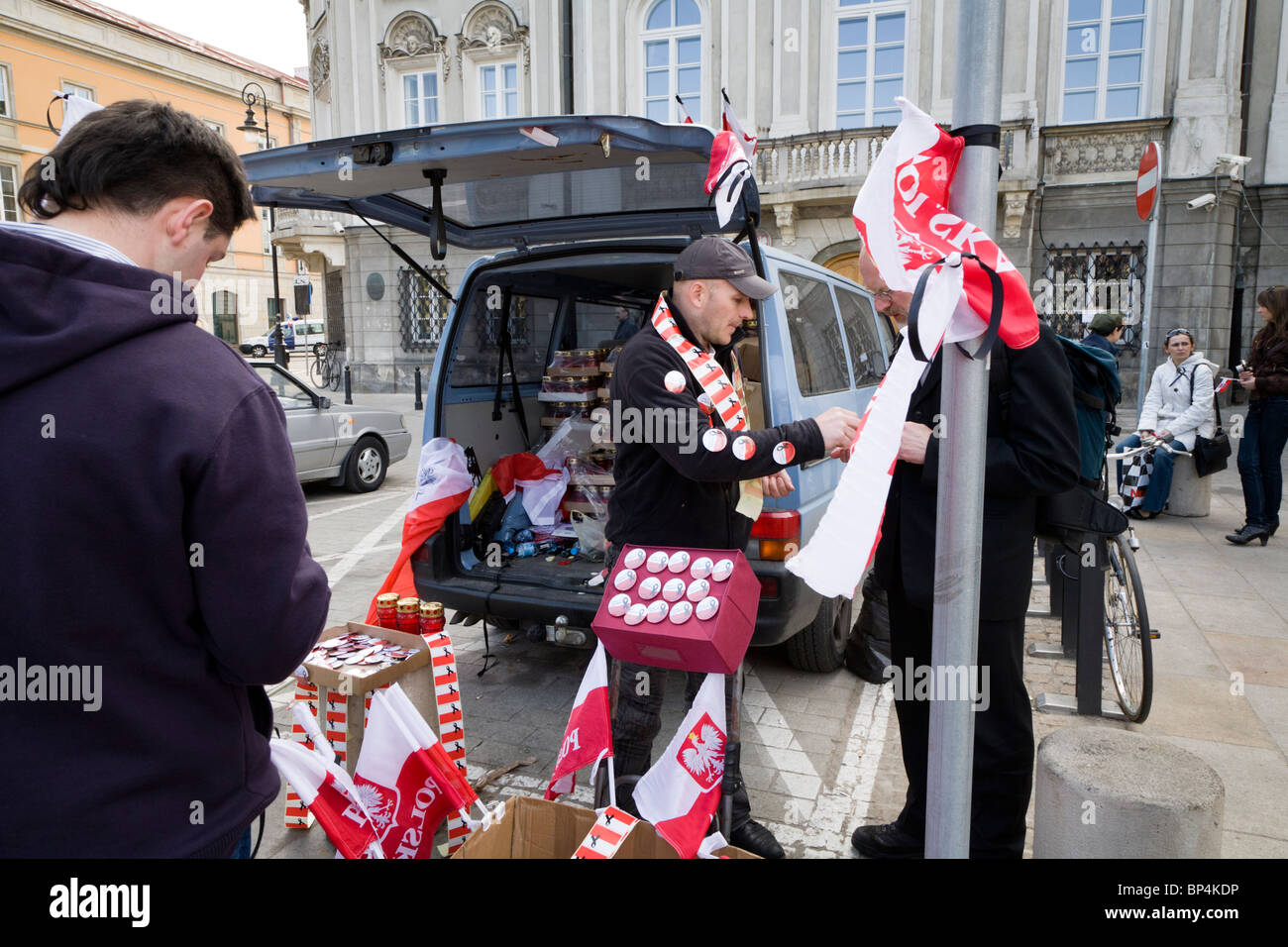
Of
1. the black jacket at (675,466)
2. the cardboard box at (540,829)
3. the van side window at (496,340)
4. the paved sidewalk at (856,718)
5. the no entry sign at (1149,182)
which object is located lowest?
the paved sidewalk at (856,718)

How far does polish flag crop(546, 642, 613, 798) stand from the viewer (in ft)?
8.89

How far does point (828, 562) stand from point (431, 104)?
22.8 meters

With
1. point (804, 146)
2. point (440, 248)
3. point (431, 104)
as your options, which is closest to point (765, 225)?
point (804, 146)

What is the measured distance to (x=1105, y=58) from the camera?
15969 millimetres

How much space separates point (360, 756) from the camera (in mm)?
2709

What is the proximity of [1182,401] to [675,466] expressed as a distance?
734 cm

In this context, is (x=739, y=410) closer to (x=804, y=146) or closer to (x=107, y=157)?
(x=107, y=157)

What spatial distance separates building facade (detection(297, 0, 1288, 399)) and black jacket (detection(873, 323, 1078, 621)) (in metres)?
11.1

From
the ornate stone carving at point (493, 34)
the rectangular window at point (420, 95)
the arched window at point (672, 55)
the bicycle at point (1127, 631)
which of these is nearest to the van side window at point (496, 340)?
the bicycle at point (1127, 631)

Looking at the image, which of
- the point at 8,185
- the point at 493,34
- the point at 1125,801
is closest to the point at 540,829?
the point at 1125,801

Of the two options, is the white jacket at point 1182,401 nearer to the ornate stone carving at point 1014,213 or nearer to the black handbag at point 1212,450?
the black handbag at point 1212,450

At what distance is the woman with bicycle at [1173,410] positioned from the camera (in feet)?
25.8

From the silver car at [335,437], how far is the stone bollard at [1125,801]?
26.9ft

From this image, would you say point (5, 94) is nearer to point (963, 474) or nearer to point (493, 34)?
point (493, 34)
